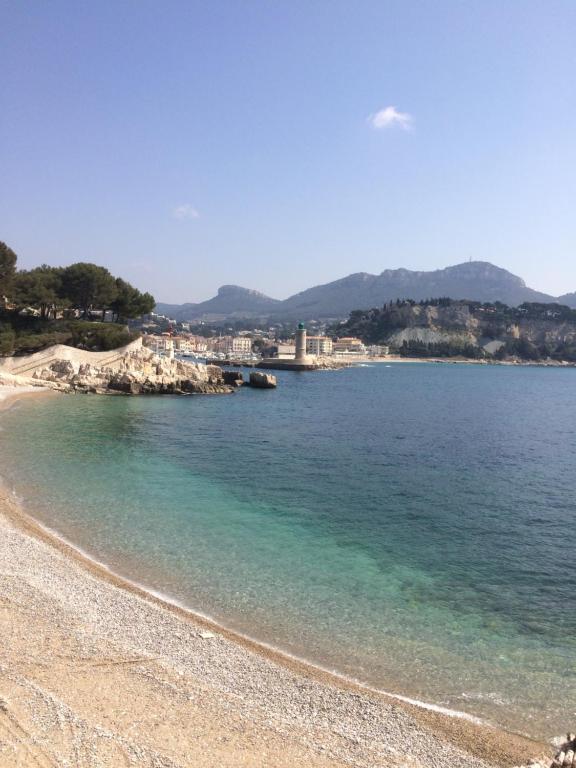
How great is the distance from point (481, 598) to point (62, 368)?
50.5 m

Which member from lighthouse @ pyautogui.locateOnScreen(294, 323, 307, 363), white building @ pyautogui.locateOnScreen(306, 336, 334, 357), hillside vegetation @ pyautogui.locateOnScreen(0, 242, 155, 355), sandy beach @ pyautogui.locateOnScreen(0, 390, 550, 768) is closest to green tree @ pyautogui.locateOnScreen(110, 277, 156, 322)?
hillside vegetation @ pyautogui.locateOnScreen(0, 242, 155, 355)

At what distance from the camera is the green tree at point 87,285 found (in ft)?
212

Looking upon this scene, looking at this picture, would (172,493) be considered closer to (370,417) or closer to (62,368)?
(370,417)

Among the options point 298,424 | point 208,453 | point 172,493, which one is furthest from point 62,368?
point 172,493

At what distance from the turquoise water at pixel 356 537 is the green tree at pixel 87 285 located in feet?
109

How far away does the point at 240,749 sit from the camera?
6711 mm

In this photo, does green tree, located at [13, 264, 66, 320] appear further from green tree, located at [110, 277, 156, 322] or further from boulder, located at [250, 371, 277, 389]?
boulder, located at [250, 371, 277, 389]

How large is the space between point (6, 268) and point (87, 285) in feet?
28.9

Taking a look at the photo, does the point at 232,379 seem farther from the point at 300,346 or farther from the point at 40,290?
the point at 300,346

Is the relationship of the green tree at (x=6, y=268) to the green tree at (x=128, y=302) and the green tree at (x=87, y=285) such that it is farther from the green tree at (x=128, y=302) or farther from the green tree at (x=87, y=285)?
the green tree at (x=128, y=302)

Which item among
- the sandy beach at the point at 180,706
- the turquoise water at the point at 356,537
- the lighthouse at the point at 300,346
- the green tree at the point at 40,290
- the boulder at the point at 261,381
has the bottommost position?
the turquoise water at the point at 356,537

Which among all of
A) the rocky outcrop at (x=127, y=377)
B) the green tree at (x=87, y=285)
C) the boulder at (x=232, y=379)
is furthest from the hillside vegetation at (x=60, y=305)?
the boulder at (x=232, y=379)

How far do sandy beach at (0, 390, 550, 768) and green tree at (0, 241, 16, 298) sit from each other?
5598 cm

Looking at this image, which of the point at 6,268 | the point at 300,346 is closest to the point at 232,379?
the point at 6,268
